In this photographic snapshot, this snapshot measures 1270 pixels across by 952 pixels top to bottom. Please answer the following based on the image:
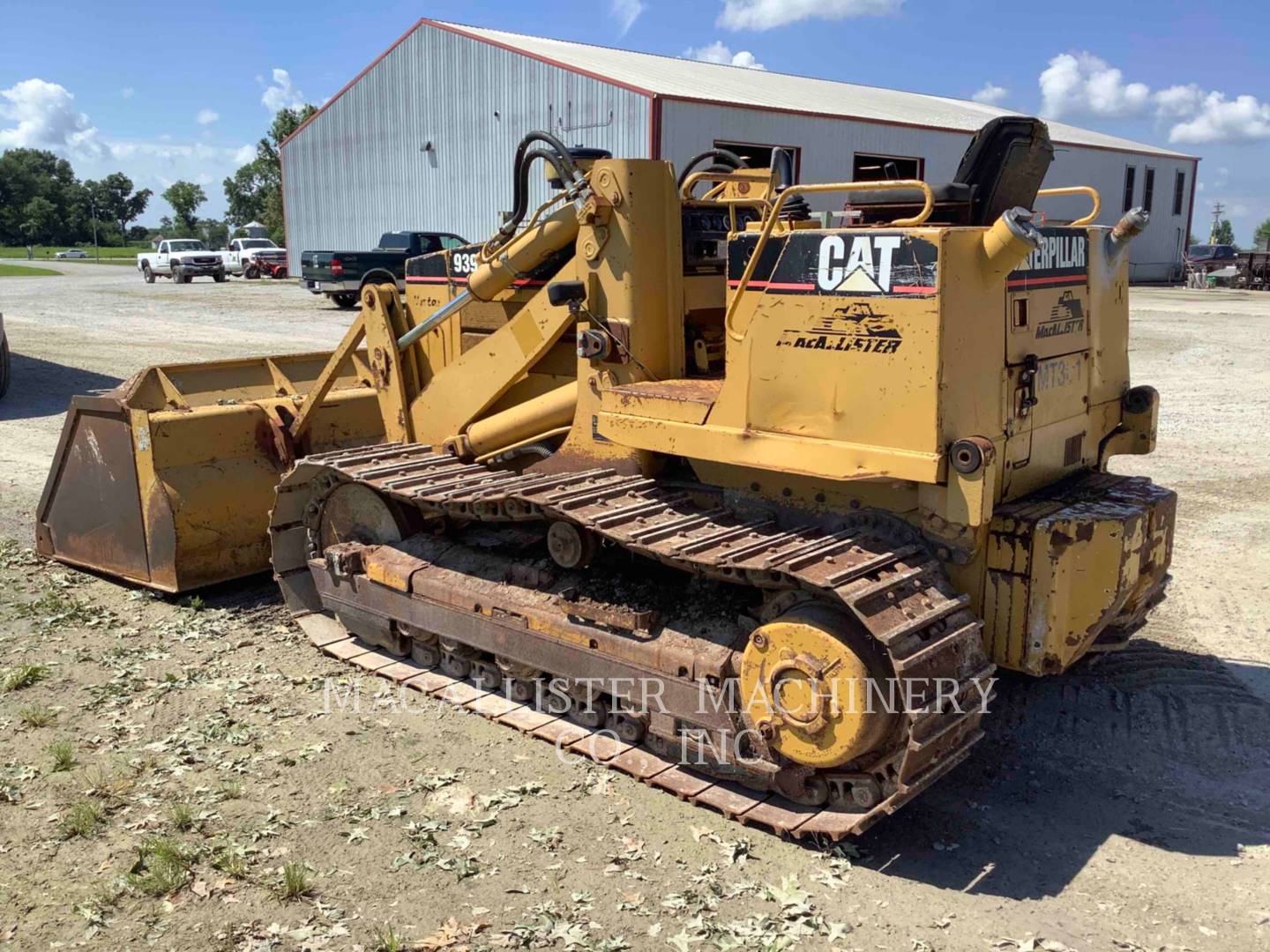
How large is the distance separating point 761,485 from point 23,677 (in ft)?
12.8

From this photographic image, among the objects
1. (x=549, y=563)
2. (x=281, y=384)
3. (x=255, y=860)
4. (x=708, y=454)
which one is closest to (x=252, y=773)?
(x=255, y=860)

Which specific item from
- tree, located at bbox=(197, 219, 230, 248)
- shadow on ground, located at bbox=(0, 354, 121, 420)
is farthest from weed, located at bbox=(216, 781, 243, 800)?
tree, located at bbox=(197, 219, 230, 248)

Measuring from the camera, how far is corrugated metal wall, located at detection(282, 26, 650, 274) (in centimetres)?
2559

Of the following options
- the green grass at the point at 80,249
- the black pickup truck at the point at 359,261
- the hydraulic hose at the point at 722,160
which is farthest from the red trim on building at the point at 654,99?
the green grass at the point at 80,249

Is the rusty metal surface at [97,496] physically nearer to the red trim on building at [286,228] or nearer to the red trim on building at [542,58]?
the red trim on building at [542,58]

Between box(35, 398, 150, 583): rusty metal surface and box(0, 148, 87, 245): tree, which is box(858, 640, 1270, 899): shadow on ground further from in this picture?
box(0, 148, 87, 245): tree

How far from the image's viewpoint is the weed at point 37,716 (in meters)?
5.26

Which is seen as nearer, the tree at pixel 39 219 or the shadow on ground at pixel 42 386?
the shadow on ground at pixel 42 386

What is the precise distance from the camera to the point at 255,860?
4.16 metres

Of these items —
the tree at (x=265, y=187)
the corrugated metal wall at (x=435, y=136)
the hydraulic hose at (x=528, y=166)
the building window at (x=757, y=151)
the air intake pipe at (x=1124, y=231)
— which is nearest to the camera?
the air intake pipe at (x=1124, y=231)

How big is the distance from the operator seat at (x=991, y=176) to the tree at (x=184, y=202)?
10152 cm

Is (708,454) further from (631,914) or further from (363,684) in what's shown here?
(363,684)

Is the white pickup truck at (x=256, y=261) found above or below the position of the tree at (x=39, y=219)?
below

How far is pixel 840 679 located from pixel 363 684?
2843mm
